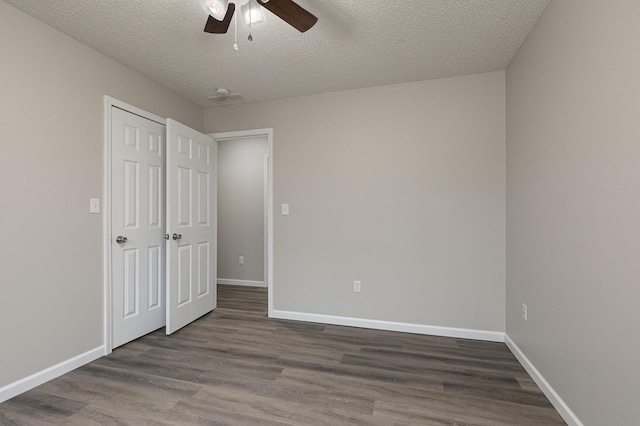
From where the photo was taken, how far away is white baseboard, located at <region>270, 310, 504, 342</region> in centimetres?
271

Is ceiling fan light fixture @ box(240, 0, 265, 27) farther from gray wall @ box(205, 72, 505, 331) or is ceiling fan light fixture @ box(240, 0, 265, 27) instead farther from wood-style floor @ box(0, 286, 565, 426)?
wood-style floor @ box(0, 286, 565, 426)

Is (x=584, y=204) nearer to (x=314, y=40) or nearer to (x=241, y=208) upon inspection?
(x=314, y=40)

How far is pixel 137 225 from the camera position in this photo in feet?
8.80

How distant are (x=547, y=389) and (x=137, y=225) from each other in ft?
10.9

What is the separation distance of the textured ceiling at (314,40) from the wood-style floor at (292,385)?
2.44m

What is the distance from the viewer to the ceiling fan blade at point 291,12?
60.5 inches

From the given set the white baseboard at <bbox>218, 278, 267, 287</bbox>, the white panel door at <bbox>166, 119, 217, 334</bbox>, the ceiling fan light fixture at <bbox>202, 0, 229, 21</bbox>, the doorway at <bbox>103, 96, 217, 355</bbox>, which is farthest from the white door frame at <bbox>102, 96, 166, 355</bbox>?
the white baseboard at <bbox>218, 278, 267, 287</bbox>

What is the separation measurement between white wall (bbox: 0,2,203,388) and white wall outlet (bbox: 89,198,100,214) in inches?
1.1

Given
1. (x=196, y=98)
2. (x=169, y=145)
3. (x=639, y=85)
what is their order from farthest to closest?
(x=196, y=98)
(x=169, y=145)
(x=639, y=85)

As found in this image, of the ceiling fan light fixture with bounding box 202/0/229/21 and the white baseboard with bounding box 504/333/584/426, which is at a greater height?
the ceiling fan light fixture with bounding box 202/0/229/21

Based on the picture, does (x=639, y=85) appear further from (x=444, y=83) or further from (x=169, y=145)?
(x=169, y=145)

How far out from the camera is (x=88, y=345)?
2289 mm

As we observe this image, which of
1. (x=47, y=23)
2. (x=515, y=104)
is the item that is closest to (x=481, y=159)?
(x=515, y=104)

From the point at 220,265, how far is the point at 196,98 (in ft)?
9.08
